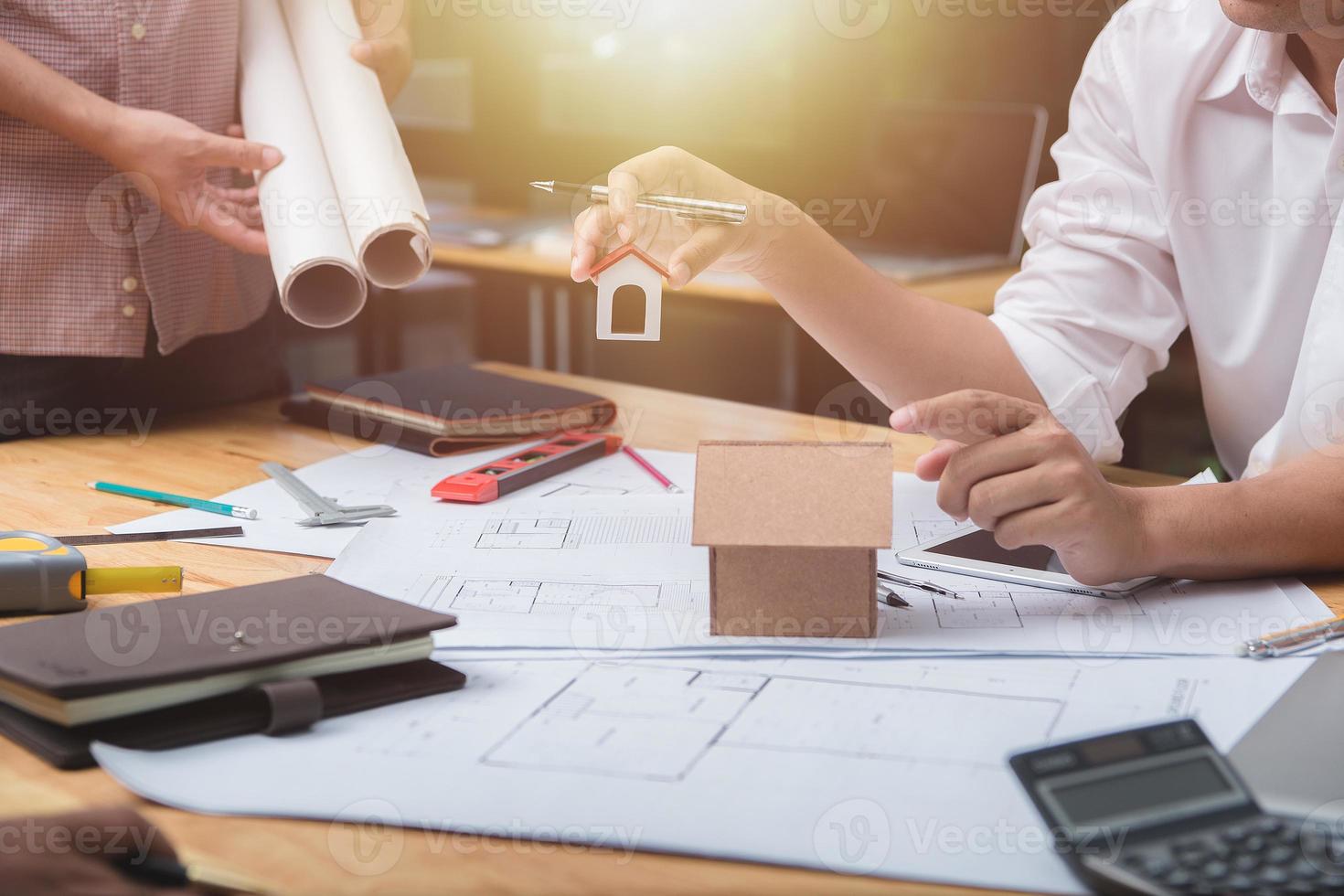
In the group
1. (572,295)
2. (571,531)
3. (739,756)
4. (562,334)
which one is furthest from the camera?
(562,334)

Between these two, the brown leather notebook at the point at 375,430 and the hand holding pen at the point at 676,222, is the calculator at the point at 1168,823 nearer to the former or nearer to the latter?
the hand holding pen at the point at 676,222

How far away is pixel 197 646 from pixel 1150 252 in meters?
1.06

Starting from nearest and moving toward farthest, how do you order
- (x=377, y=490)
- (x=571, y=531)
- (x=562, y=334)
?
(x=571, y=531) < (x=377, y=490) < (x=562, y=334)

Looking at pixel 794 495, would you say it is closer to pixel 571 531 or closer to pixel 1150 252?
pixel 571 531

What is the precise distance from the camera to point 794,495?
821mm

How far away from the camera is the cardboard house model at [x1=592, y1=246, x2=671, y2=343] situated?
97cm

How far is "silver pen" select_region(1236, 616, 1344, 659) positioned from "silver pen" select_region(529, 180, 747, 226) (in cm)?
54

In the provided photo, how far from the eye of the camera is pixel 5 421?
1353 millimetres

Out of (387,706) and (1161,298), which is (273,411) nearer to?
(387,706)

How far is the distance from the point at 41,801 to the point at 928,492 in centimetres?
82

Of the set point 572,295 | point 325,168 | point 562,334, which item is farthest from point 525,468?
point 562,334

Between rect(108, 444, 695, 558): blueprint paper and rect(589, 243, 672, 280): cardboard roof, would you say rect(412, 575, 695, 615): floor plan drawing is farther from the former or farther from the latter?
rect(589, 243, 672, 280): cardboard roof

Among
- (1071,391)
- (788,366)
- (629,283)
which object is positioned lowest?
(788,366)

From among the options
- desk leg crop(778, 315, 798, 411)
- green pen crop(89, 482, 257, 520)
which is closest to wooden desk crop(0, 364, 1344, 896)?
green pen crop(89, 482, 257, 520)
